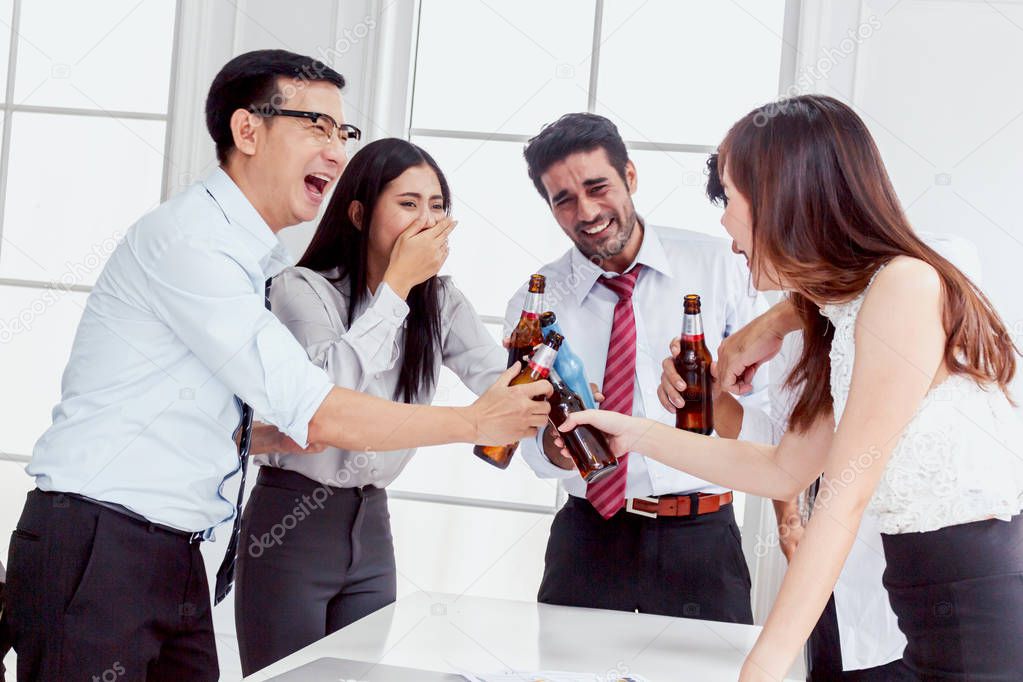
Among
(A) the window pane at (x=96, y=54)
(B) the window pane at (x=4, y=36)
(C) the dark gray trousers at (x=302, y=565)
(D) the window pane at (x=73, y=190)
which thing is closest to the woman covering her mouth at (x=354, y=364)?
(C) the dark gray trousers at (x=302, y=565)

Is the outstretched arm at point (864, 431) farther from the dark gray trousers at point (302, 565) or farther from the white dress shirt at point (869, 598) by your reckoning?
the dark gray trousers at point (302, 565)

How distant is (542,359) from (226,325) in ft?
1.59

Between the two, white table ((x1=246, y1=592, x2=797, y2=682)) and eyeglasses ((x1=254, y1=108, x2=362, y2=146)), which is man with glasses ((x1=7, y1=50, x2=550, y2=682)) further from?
white table ((x1=246, y1=592, x2=797, y2=682))

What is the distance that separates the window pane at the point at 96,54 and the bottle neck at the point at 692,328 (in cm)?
210

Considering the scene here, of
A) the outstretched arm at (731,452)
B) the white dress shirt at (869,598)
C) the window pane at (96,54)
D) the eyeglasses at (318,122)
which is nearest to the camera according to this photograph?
the white dress shirt at (869,598)

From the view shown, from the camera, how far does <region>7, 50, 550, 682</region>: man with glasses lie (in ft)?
4.27

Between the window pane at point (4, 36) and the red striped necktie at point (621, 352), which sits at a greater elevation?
the window pane at point (4, 36)

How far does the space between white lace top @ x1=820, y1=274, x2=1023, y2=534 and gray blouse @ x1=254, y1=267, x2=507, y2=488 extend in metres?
0.88

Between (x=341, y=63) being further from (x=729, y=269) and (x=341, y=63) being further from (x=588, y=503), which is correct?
(x=588, y=503)

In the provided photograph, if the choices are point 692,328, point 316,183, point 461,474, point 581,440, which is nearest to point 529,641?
point 581,440

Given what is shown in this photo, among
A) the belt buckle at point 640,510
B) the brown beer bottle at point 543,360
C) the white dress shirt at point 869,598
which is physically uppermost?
the brown beer bottle at point 543,360

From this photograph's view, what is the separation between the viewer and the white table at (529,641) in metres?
1.17

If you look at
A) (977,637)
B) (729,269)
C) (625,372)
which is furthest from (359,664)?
(729,269)

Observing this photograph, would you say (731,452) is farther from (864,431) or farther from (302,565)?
(302,565)
